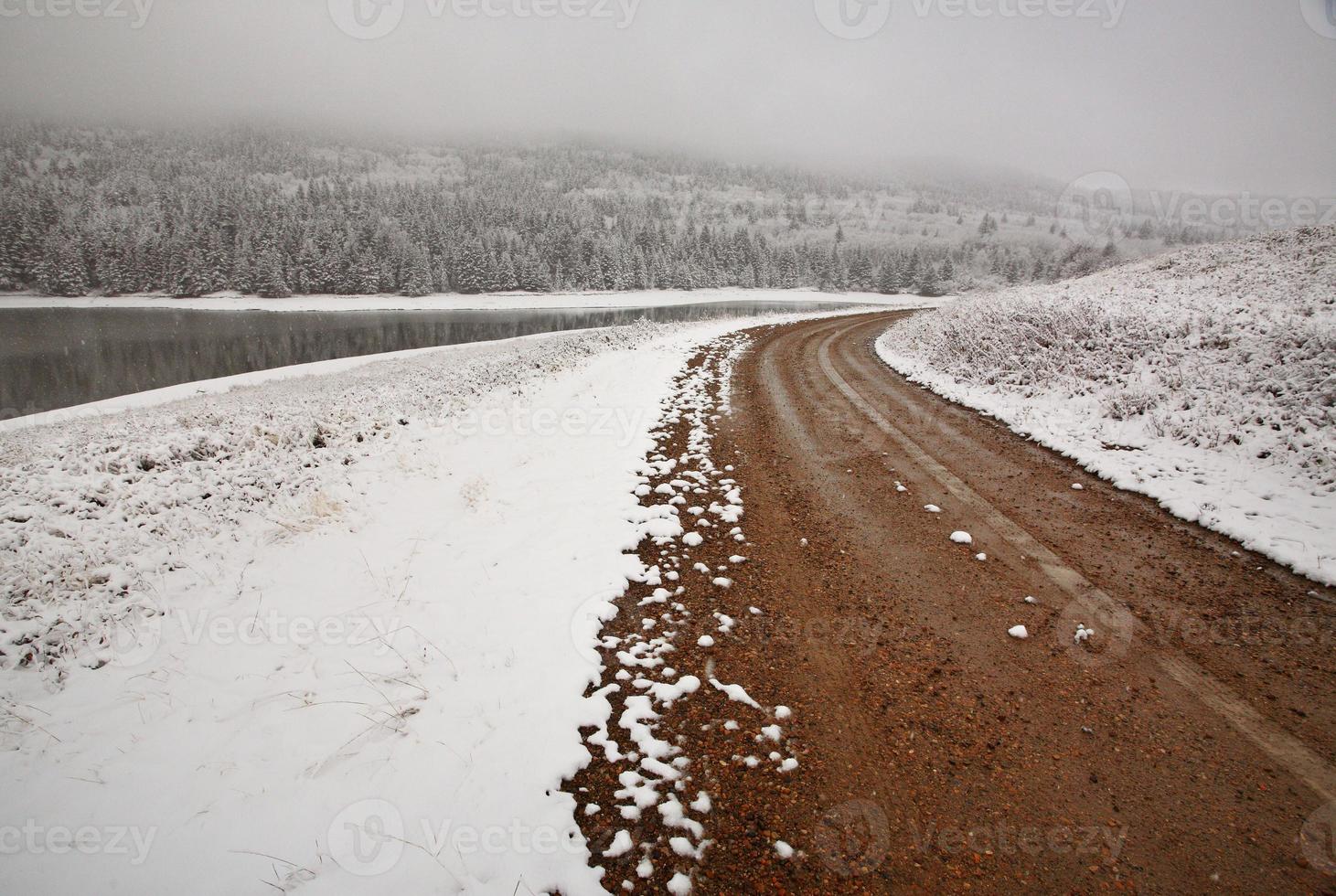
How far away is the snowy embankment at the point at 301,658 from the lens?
291 cm

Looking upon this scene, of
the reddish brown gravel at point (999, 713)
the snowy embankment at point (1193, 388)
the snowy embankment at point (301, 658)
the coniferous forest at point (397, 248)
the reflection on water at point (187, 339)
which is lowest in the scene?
the reflection on water at point (187, 339)

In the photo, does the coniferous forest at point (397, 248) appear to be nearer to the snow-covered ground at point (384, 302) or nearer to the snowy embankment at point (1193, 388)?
the snow-covered ground at point (384, 302)

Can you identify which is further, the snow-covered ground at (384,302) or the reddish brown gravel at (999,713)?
the snow-covered ground at (384,302)

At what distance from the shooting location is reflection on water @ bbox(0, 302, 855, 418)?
2542 centimetres

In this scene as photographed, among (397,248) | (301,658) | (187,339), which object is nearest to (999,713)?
(301,658)

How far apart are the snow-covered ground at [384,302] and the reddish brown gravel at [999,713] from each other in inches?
2333

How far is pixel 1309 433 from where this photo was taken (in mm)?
6988

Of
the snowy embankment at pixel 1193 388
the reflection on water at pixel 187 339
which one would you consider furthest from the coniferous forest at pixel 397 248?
the snowy embankment at pixel 1193 388

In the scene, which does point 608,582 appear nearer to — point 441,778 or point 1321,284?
point 441,778

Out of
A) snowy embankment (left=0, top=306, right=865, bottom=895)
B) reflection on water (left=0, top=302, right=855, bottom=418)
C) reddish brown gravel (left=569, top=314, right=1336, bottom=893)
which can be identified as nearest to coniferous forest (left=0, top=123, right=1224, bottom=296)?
reflection on water (left=0, top=302, right=855, bottom=418)

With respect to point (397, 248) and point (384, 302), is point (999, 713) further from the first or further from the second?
point (397, 248)

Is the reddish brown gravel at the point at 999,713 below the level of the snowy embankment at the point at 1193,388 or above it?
below

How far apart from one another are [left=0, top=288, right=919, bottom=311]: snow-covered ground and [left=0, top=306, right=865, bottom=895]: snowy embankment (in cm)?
6133

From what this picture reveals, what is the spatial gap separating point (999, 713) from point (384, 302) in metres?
81.5
